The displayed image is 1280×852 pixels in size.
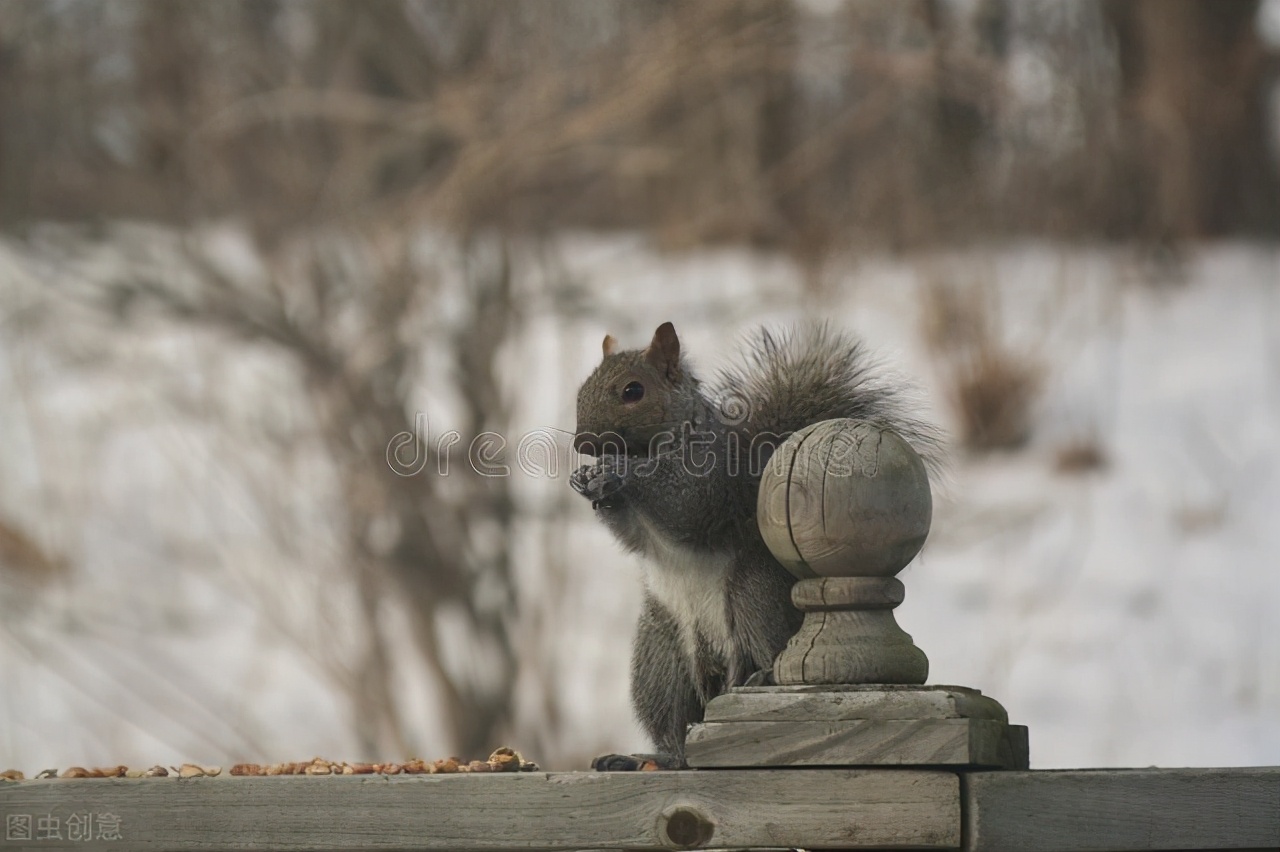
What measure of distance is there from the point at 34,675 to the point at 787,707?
9.56ft

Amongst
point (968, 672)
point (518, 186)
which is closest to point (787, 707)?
point (968, 672)

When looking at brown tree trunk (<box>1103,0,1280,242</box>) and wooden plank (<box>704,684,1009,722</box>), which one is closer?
wooden plank (<box>704,684,1009,722</box>)

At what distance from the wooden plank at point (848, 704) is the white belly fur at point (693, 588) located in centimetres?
11

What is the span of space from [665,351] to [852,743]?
35 cm

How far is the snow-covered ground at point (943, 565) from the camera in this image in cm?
330

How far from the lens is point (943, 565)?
3525mm

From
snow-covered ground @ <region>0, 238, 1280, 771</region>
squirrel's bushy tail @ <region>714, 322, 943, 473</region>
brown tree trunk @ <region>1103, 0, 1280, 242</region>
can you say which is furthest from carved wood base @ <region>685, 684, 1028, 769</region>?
brown tree trunk @ <region>1103, 0, 1280, 242</region>

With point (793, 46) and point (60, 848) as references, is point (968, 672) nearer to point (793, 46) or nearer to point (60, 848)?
point (793, 46)

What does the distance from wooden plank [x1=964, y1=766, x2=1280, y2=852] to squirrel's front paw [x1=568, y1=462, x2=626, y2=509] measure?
1.09 feet

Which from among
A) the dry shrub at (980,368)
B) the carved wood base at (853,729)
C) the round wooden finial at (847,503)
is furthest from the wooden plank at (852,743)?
the dry shrub at (980,368)

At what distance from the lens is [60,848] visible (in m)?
1.14

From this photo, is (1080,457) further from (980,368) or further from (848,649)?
(848,649)

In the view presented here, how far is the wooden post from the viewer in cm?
105

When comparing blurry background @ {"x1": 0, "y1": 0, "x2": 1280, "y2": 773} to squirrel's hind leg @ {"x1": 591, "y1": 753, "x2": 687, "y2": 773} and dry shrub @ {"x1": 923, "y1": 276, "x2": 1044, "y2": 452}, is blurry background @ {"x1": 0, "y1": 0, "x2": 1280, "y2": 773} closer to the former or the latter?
dry shrub @ {"x1": 923, "y1": 276, "x2": 1044, "y2": 452}
